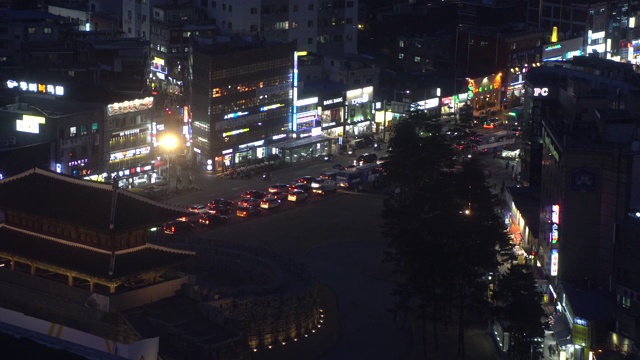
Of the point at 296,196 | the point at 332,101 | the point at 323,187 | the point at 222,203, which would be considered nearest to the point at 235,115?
the point at 323,187

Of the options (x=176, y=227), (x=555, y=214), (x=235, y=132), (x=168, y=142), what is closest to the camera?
(x=555, y=214)

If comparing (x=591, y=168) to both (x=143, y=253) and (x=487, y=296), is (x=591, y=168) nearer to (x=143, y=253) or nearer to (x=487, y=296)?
(x=487, y=296)

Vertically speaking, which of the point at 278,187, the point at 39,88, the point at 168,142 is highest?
the point at 39,88

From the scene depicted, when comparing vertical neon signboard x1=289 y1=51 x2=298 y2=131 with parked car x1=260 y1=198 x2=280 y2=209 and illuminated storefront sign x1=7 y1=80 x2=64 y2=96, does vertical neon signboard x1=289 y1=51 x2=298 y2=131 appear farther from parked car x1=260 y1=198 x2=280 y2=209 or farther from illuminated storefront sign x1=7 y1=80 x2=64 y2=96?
illuminated storefront sign x1=7 y1=80 x2=64 y2=96

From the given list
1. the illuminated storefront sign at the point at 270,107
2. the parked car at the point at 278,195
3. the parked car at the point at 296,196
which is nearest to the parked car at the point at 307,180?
the parked car at the point at 278,195

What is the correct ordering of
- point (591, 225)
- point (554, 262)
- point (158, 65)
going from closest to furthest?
1. point (591, 225)
2. point (554, 262)
3. point (158, 65)

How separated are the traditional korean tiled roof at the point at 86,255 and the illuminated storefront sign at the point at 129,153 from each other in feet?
74.0

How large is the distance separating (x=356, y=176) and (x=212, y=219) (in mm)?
14034

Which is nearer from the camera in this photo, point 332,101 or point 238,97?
point 238,97

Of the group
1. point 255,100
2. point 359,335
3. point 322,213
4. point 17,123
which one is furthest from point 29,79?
point 359,335

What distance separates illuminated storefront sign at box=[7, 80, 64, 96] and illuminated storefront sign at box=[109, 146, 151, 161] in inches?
244

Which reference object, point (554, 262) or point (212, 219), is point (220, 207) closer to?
point (212, 219)

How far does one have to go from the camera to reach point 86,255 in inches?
2463

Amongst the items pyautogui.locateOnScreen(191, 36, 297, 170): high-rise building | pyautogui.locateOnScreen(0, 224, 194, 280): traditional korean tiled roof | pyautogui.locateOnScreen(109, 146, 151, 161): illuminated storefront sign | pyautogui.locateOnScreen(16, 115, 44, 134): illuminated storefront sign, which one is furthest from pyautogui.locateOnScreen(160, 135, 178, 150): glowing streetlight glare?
pyautogui.locateOnScreen(0, 224, 194, 280): traditional korean tiled roof
